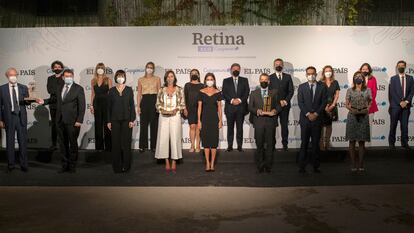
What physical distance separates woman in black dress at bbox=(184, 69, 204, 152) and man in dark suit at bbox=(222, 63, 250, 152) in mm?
511

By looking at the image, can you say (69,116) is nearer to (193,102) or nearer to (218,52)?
(193,102)

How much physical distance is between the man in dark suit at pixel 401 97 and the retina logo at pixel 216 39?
2.83m

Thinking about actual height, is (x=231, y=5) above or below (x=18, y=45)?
above

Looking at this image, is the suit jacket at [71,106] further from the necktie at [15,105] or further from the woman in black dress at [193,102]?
the woman in black dress at [193,102]

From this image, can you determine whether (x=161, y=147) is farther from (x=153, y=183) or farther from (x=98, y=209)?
(x=98, y=209)

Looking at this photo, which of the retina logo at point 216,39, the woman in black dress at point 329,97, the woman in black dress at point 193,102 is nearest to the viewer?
the woman in black dress at point 329,97

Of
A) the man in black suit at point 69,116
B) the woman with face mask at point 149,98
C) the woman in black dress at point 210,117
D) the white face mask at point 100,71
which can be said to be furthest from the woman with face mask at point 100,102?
the woman in black dress at point 210,117

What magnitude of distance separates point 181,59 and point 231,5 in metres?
1.82

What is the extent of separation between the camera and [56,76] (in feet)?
27.3

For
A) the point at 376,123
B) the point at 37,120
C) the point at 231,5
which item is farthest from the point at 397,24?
the point at 37,120

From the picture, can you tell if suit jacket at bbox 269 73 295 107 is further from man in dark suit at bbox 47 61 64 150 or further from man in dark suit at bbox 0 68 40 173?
man in dark suit at bbox 0 68 40 173

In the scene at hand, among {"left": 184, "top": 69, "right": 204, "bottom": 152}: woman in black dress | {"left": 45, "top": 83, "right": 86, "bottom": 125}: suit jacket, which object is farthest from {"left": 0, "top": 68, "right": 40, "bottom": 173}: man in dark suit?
{"left": 184, "top": 69, "right": 204, "bottom": 152}: woman in black dress

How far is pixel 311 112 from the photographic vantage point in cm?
760

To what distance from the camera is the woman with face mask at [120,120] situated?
7.67 meters
